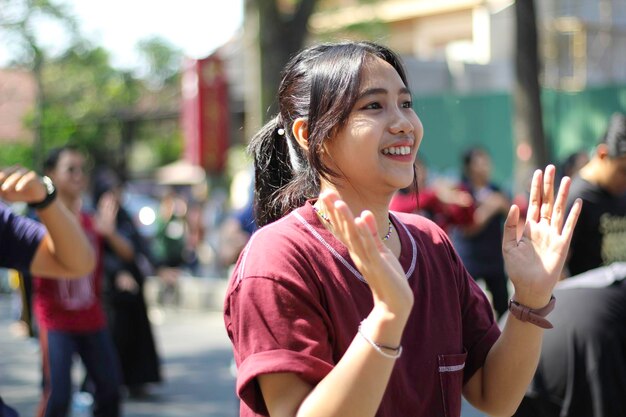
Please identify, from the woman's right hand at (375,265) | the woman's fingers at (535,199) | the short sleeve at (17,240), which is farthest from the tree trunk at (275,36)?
the woman's right hand at (375,265)

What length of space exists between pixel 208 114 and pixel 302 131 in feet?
57.3

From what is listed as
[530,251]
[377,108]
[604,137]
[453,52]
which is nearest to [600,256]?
[604,137]

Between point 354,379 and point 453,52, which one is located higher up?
point 354,379

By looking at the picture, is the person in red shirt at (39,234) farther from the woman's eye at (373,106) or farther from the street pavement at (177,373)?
the street pavement at (177,373)

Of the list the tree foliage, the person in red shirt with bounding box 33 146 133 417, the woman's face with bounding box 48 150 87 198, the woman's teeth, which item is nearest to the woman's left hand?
the woman's teeth

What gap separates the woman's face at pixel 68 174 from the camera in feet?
17.8

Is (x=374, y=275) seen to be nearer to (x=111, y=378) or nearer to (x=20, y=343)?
(x=111, y=378)

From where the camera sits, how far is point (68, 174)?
5422mm

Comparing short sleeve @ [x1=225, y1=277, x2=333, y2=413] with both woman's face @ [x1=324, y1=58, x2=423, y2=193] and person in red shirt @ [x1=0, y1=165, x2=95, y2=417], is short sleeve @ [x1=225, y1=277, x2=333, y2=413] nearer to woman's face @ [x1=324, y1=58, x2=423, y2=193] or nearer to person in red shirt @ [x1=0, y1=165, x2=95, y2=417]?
woman's face @ [x1=324, y1=58, x2=423, y2=193]

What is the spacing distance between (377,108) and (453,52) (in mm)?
24973

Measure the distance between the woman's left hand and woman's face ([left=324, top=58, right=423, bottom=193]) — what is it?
1.12 feet

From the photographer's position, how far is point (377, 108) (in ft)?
6.72

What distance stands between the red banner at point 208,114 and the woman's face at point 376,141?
1731cm

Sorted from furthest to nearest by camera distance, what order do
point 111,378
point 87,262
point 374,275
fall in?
point 111,378, point 87,262, point 374,275
